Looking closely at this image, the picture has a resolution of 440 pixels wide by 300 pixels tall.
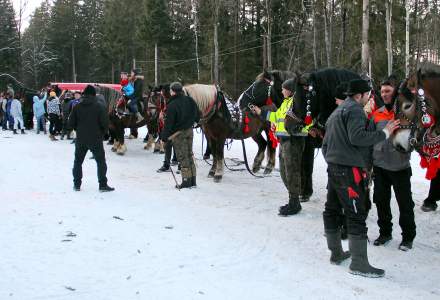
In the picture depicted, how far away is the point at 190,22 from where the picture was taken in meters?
41.4

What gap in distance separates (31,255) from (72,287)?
1024mm

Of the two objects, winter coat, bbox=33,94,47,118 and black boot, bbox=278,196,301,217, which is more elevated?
winter coat, bbox=33,94,47,118

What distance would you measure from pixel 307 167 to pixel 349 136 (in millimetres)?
3172

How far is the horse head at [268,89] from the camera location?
8.12 metres

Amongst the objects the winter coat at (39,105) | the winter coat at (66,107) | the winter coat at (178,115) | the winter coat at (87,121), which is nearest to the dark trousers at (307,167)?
the winter coat at (178,115)

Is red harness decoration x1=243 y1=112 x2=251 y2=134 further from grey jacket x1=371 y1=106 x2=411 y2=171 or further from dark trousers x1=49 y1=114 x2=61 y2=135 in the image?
dark trousers x1=49 y1=114 x2=61 y2=135

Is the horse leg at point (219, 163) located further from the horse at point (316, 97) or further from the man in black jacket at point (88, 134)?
the horse at point (316, 97)

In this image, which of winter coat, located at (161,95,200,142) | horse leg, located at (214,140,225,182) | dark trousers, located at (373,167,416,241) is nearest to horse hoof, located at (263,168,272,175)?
horse leg, located at (214,140,225,182)

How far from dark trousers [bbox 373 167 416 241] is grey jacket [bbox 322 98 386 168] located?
34.4 inches

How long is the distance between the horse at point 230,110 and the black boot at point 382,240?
334 cm

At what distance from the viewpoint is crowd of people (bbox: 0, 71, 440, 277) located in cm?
450

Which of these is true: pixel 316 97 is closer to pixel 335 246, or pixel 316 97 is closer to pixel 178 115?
pixel 335 246

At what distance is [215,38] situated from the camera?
33.8 meters

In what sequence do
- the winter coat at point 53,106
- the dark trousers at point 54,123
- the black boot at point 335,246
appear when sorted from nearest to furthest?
the black boot at point 335,246 → the dark trousers at point 54,123 → the winter coat at point 53,106
